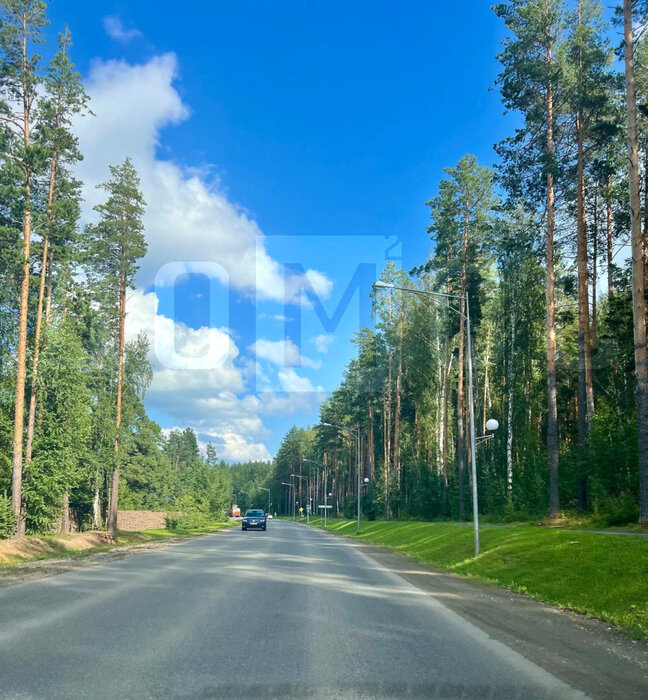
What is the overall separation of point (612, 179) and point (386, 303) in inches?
978

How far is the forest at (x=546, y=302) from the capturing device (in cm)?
2270

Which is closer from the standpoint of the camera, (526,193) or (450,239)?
(526,193)

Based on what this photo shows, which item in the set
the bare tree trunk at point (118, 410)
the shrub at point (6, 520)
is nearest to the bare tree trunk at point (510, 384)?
the bare tree trunk at point (118, 410)

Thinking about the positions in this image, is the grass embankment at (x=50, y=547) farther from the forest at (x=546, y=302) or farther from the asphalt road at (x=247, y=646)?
the forest at (x=546, y=302)

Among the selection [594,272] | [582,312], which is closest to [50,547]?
[582,312]

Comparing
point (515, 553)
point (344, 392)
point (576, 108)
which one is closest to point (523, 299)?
point (576, 108)

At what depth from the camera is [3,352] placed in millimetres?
27203

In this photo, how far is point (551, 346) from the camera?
914 inches

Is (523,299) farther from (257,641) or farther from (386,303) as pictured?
(257,641)

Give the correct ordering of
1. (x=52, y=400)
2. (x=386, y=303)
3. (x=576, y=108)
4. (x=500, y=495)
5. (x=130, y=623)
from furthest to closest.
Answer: (x=386, y=303)
(x=500, y=495)
(x=52, y=400)
(x=576, y=108)
(x=130, y=623)

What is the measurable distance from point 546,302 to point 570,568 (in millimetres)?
17167

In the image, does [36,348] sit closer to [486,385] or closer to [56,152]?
[56,152]

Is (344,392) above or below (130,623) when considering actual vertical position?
above

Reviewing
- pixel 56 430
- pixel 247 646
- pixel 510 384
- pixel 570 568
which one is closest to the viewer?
pixel 247 646
